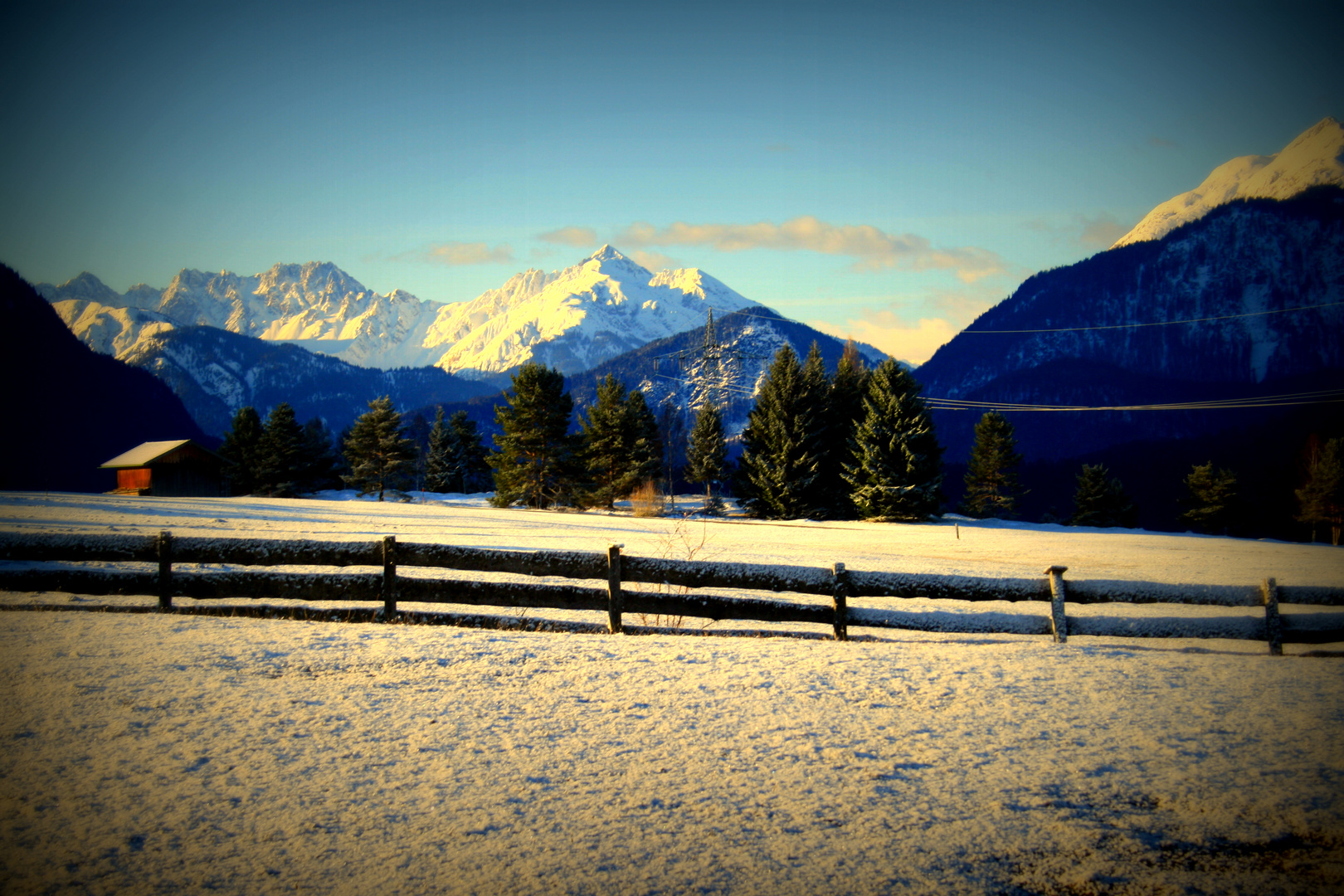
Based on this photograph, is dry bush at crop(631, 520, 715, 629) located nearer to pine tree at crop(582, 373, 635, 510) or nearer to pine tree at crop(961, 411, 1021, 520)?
pine tree at crop(582, 373, 635, 510)

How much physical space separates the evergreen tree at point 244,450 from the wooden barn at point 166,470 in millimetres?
3392

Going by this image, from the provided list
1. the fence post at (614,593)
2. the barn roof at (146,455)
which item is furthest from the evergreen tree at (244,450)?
the fence post at (614,593)

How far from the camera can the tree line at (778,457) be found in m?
44.0

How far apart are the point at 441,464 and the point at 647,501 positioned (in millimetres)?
32585

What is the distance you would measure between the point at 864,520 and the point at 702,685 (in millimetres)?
40142

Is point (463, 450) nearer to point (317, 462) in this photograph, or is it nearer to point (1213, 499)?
point (317, 462)

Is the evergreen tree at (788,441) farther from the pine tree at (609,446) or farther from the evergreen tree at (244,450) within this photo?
the evergreen tree at (244,450)

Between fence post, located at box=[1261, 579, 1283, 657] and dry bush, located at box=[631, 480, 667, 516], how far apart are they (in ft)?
134

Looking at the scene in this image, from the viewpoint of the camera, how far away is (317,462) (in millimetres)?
65188

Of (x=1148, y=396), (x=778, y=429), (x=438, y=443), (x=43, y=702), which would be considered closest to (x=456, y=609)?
(x=43, y=702)

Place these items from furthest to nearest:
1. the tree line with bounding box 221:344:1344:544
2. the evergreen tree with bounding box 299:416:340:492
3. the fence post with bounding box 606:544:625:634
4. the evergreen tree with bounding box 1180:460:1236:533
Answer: the evergreen tree with bounding box 299:416:340:492 → the evergreen tree with bounding box 1180:460:1236:533 → the tree line with bounding box 221:344:1344:544 → the fence post with bounding box 606:544:625:634

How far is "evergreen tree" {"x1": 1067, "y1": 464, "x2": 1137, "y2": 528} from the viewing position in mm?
59250

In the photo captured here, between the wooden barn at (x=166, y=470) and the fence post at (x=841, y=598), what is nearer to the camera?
A: the fence post at (x=841, y=598)

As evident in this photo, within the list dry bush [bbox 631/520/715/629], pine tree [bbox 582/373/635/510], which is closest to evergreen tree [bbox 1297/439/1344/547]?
dry bush [bbox 631/520/715/629]
